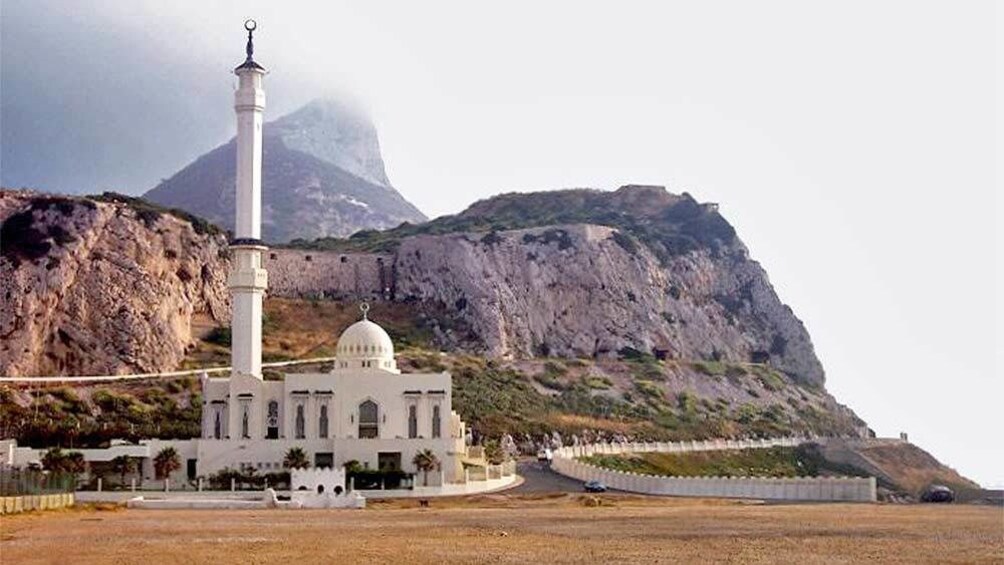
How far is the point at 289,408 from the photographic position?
71062 mm

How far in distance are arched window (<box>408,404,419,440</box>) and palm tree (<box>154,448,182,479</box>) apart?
11842 mm

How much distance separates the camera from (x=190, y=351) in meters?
99.1

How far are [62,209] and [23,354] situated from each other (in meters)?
13.6

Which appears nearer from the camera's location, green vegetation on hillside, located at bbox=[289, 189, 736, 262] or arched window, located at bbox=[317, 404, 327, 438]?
arched window, located at bbox=[317, 404, 327, 438]

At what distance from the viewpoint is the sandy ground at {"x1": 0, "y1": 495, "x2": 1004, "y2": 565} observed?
2817 centimetres

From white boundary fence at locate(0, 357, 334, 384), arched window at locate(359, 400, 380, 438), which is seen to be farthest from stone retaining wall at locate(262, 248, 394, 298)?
arched window at locate(359, 400, 380, 438)

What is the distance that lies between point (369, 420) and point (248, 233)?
1198cm

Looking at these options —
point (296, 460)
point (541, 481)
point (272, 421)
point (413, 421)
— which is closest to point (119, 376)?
point (272, 421)

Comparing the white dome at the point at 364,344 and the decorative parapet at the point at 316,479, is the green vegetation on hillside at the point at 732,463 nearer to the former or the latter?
the white dome at the point at 364,344

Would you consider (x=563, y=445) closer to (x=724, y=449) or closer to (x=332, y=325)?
(x=724, y=449)

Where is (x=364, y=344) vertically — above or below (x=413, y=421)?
above

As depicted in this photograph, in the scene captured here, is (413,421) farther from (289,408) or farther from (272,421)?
(272,421)

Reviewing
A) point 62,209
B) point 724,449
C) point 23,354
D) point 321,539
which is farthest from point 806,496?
point 62,209

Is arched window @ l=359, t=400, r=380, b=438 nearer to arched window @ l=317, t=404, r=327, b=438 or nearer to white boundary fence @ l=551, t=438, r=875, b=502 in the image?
arched window @ l=317, t=404, r=327, b=438
